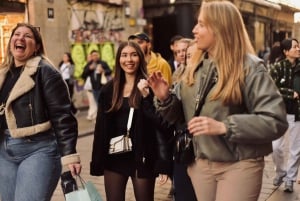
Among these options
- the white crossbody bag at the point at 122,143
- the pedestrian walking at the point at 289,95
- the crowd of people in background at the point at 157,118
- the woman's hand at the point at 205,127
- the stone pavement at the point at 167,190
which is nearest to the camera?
the woman's hand at the point at 205,127

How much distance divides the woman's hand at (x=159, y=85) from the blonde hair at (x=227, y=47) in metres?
0.34

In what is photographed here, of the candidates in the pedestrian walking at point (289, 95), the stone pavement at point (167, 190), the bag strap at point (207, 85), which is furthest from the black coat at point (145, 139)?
the pedestrian walking at point (289, 95)

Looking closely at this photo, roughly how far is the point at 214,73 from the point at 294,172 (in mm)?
3720

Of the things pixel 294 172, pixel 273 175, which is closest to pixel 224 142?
pixel 294 172

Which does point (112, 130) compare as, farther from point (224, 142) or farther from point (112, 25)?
point (112, 25)

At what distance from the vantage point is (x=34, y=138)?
11.0ft

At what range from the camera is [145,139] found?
3.91 metres

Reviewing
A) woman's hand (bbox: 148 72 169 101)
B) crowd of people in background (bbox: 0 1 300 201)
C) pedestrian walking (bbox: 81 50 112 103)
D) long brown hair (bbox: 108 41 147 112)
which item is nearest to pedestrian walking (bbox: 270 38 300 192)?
crowd of people in background (bbox: 0 1 300 201)

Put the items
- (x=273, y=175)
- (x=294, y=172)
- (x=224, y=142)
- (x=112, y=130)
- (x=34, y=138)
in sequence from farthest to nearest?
(x=273, y=175) < (x=294, y=172) < (x=112, y=130) < (x=34, y=138) < (x=224, y=142)

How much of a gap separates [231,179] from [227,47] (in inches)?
29.4

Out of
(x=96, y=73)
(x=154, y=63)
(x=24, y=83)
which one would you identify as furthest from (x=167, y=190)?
(x=96, y=73)

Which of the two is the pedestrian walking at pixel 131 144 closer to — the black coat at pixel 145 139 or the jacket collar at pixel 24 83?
the black coat at pixel 145 139

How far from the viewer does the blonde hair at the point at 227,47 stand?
2654 mm

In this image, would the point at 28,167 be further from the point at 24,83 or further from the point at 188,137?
the point at 188,137
